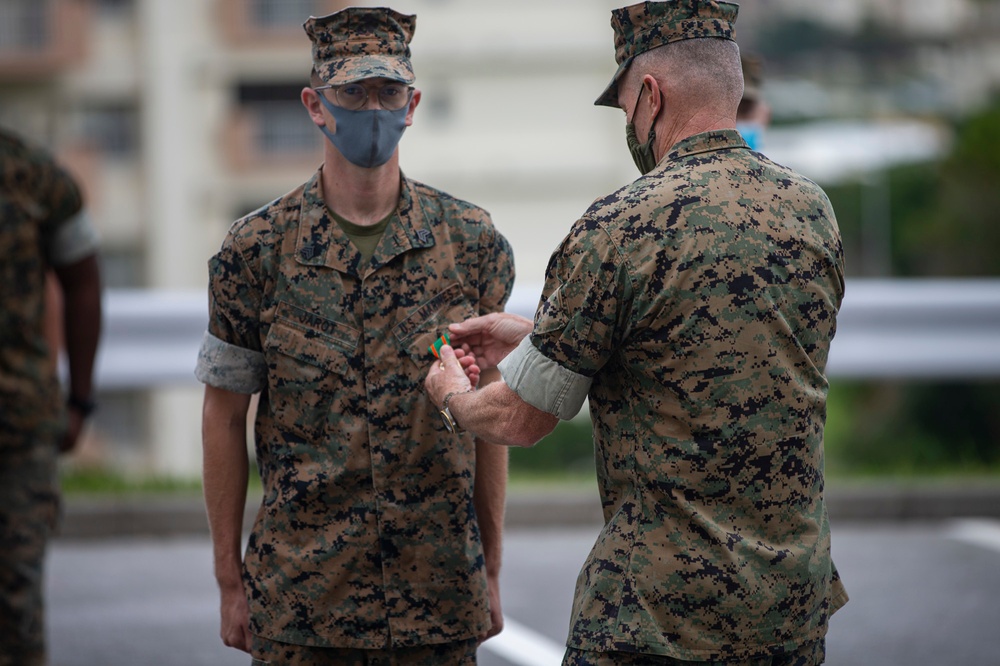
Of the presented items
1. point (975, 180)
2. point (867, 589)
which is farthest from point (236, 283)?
point (975, 180)

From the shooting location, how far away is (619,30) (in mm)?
3127

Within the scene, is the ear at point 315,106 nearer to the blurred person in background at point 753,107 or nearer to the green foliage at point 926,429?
the blurred person in background at point 753,107

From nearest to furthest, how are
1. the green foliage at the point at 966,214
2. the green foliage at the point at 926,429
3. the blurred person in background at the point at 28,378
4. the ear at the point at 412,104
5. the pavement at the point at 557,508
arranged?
the ear at the point at 412,104 < the blurred person in background at the point at 28,378 < the pavement at the point at 557,508 < the green foliage at the point at 926,429 < the green foliage at the point at 966,214

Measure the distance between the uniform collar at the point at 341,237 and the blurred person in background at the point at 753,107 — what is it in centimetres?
232

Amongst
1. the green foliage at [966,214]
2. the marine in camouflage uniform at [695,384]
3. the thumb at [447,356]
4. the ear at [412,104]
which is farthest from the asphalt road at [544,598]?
the green foliage at [966,214]

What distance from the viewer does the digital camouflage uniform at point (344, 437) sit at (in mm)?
3518

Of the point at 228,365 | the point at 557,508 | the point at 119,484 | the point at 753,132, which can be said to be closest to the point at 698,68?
the point at 228,365

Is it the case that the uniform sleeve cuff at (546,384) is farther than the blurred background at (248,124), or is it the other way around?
the blurred background at (248,124)

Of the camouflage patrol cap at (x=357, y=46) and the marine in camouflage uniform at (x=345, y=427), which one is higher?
the camouflage patrol cap at (x=357, y=46)

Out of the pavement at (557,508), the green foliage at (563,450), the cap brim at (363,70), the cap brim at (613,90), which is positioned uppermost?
the cap brim at (363,70)

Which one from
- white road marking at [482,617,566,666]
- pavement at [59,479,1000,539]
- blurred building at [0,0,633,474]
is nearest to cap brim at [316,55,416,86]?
white road marking at [482,617,566,666]

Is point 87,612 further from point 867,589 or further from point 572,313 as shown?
point 572,313

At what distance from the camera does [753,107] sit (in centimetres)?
580

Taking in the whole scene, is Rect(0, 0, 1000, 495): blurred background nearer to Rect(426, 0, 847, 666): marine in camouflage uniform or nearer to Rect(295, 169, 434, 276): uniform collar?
Rect(295, 169, 434, 276): uniform collar
